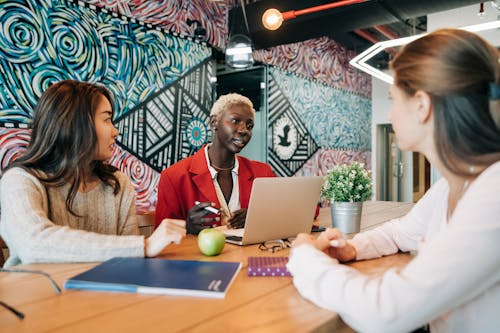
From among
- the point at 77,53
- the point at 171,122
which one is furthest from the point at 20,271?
the point at 171,122

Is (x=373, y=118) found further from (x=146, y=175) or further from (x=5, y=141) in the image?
(x=5, y=141)

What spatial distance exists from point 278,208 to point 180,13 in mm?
2969

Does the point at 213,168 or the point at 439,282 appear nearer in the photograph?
the point at 439,282

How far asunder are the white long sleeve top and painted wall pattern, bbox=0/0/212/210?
2.57 metres

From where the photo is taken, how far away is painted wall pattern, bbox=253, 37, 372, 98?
541 cm

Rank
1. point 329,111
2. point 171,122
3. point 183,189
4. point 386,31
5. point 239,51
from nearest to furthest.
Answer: point 183,189 < point 239,51 < point 171,122 < point 386,31 < point 329,111

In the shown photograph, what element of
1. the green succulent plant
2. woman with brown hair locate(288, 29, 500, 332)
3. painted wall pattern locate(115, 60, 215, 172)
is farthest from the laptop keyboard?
painted wall pattern locate(115, 60, 215, 172)

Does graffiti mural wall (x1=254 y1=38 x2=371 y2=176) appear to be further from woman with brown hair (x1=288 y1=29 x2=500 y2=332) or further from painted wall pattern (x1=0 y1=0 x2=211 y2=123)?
woman with brown hair (x1=288 y1=29 x2=500 y2=332)

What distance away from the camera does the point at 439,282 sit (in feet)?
2.71

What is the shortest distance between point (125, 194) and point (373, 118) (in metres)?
6.99

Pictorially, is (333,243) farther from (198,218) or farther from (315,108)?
(315,108)

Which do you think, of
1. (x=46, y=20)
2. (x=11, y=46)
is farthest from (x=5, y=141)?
(x=46, y=20)

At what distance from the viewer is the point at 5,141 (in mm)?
2707

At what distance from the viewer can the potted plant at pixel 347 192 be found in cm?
183
